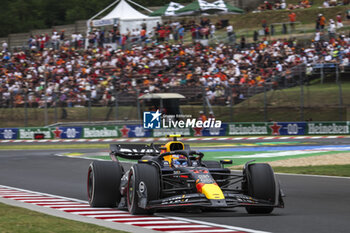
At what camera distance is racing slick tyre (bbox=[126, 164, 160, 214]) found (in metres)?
9.81

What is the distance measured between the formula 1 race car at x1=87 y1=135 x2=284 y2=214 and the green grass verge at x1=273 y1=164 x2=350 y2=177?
6.28m

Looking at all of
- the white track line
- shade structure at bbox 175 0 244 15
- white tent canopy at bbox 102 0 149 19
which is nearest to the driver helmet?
the white track line

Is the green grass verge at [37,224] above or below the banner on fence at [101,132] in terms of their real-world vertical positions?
above

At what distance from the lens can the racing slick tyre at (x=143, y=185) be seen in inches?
386

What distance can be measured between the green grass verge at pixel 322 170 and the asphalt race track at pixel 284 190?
34.2 inches

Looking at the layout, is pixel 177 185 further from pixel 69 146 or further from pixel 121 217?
pixel 69 146

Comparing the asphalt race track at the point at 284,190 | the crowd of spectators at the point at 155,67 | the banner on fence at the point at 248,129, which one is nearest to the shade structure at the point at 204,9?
the crowd of spectators at the point at 155,67

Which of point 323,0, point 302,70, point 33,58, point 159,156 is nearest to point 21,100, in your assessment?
point 33,58

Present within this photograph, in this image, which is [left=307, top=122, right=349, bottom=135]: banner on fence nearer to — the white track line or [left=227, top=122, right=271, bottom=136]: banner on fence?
[left=227, top=122, right=271, bottom=136]: banner on fence

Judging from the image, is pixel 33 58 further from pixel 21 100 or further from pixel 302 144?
pixel 302 144

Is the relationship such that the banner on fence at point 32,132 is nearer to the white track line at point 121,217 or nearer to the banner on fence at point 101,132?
the banner on fence at point 101,132

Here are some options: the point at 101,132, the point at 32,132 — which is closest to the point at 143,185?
the point at 101,132

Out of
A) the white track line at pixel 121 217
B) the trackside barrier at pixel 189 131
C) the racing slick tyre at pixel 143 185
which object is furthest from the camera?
the trackside barrier at pixel 189 131

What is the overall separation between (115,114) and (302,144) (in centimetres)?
1110
